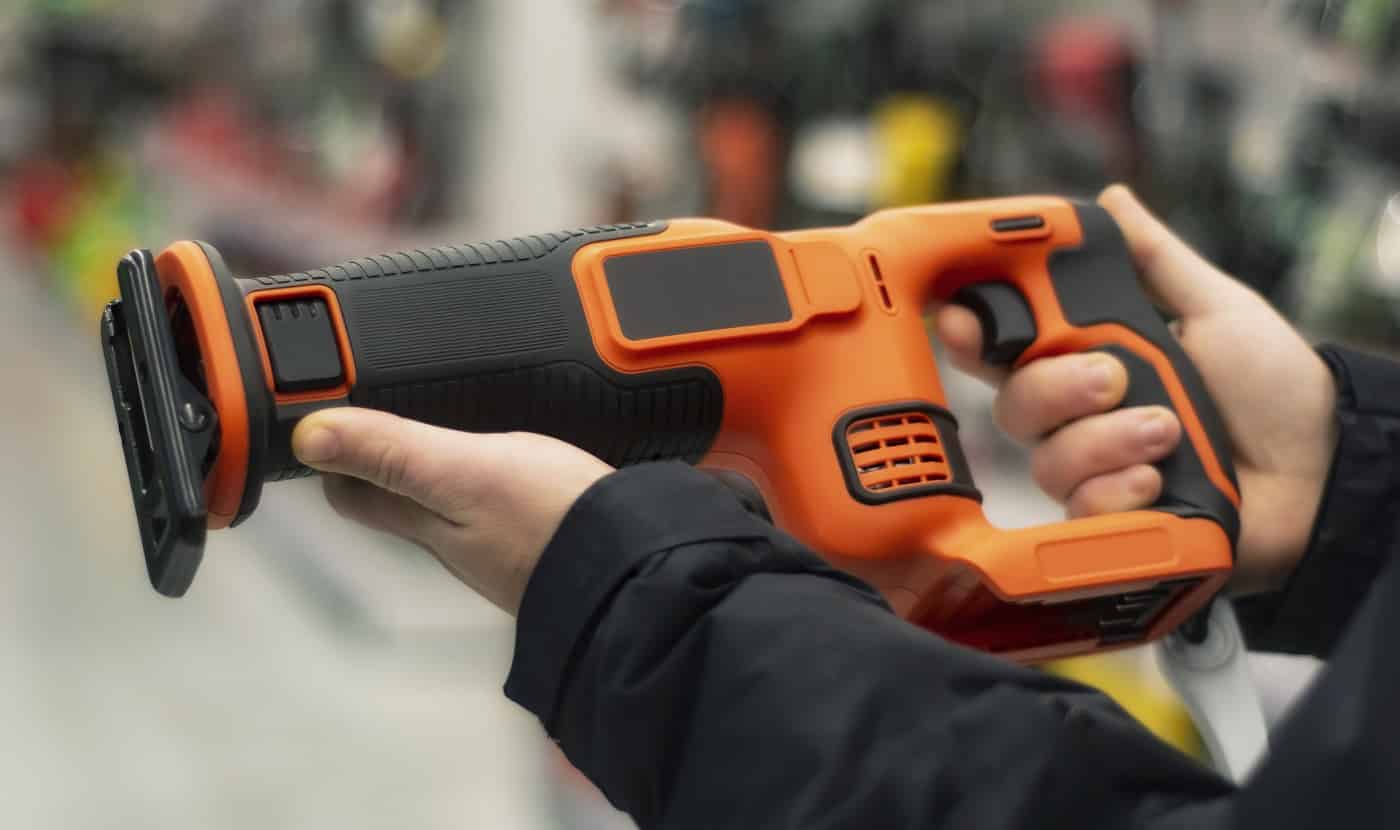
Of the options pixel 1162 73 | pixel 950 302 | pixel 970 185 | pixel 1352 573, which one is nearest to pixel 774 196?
pixel 970 185

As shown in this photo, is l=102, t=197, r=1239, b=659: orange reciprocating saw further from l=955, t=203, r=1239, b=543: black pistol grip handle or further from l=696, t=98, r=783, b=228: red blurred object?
l=696, t=98, r=783, b=228: red blurred object

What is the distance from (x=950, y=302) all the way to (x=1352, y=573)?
350mm

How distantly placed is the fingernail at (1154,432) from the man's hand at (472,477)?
45cm

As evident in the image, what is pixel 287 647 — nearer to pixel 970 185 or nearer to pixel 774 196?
pixel 774 196

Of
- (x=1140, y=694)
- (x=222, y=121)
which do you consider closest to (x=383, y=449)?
(x=1140, y=694)

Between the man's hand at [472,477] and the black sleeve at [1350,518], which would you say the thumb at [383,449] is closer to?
the man's hand at [472,477]

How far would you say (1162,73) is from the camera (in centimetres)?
160

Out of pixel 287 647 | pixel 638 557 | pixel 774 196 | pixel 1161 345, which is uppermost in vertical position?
pixel 638 557

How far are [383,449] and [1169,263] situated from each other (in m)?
0.68

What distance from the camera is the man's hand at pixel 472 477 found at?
658 millimetres

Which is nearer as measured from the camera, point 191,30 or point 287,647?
point 287,647

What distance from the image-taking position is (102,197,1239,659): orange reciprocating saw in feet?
2.33

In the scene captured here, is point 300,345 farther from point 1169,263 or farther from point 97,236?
point 97,236

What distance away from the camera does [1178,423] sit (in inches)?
37.9
